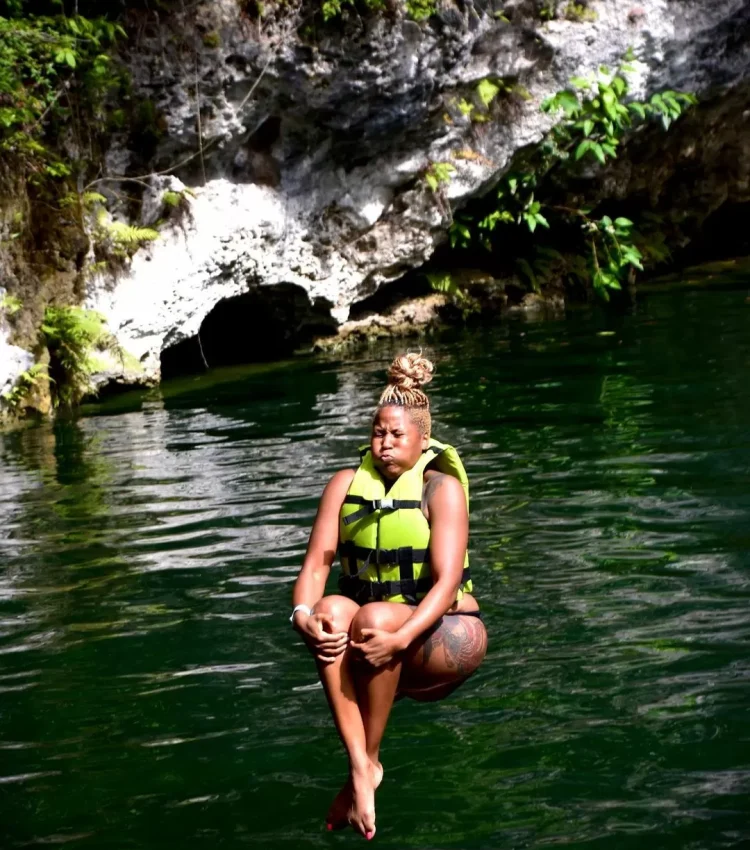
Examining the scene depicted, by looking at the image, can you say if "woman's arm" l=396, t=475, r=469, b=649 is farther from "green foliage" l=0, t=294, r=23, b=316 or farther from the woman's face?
"green foliage" l=0, t=294, r=23, b=316

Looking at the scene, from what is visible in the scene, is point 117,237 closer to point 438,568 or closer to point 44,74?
point 44,74

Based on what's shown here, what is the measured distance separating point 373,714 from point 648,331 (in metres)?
12.7

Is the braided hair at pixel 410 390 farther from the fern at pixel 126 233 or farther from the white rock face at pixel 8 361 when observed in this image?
the fern at pixel 126 233

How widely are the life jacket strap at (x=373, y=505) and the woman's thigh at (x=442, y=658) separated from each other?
1.38 feet

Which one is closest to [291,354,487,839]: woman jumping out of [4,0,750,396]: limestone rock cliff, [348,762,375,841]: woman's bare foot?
[348,762,375,841]: woman's bare foot

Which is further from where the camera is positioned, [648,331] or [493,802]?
[648,331]

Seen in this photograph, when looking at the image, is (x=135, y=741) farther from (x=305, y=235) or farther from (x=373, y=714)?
(x=305, y=235)

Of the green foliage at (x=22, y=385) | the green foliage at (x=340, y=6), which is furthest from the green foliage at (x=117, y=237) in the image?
the green foliage at (x=340, y=6)

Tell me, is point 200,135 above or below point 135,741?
above

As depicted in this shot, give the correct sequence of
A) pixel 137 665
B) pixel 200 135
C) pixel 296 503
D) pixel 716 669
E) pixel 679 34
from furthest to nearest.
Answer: pixel 679 34, pixel 200 135, pixel 296 503, pixel 137 665, pixel 716 669

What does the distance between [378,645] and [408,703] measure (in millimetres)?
1297

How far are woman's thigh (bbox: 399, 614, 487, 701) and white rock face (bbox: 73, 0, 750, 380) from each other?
11.6 meters

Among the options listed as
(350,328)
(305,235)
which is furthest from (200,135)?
(350,328)

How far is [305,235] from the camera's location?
1742cm
